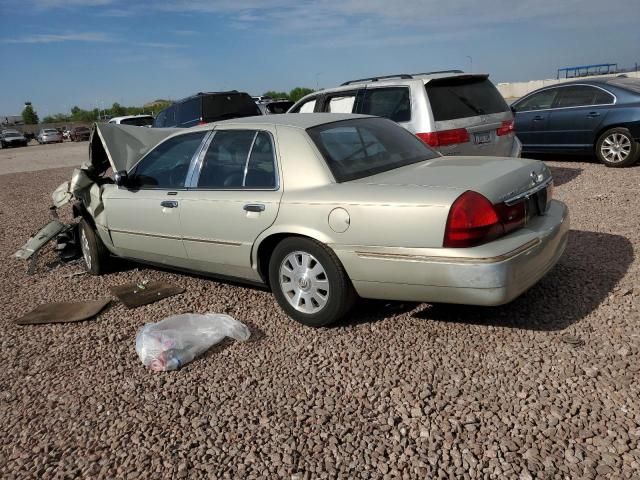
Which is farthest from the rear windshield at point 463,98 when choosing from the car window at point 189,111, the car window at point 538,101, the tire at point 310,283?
the car window at point 189,111

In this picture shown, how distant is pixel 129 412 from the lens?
3.10 m

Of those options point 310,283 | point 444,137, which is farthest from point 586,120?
point 310,283

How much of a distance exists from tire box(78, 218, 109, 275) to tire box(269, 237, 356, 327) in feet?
7.83

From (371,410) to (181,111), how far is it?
414 inches

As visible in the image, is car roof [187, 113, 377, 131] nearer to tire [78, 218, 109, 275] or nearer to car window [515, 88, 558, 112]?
tire [78, 218, 109, 275]

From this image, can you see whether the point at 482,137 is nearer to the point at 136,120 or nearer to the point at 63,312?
the point at 63,312

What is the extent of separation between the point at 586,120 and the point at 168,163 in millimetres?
7521

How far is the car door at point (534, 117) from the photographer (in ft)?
32.7

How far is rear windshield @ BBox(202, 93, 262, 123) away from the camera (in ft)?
38.1

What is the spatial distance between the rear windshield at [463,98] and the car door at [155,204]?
3.27 m

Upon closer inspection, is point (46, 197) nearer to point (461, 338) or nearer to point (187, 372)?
point (187, 372)

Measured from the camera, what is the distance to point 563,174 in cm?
910

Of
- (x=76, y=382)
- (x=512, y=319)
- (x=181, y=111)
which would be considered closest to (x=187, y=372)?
(x=76, y=382)

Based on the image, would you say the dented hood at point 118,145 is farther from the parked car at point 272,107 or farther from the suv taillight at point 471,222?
the parked car at point 272,107
